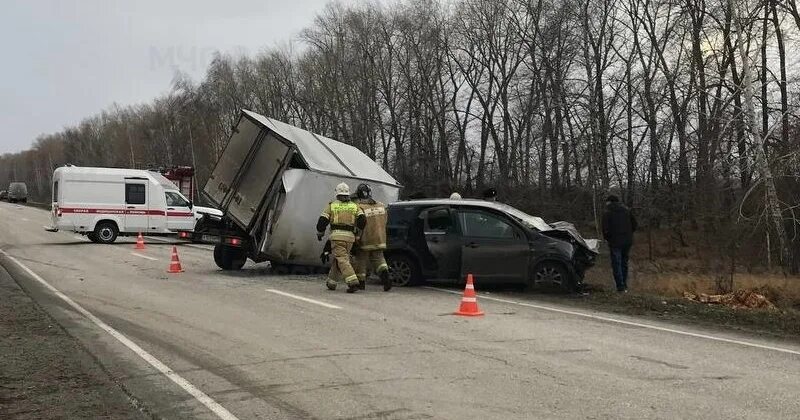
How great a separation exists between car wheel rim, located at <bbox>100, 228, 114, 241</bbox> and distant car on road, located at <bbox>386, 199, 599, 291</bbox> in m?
15.8

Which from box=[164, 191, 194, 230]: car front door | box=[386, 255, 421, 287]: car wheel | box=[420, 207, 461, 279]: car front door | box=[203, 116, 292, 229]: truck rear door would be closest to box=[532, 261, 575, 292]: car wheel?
box=[420, 207, 461, 279]: car front door

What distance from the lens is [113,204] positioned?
2508cm

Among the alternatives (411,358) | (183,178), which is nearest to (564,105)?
(183,178)

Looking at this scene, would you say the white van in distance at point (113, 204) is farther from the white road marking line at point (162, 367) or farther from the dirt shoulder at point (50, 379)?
the dirt shoulder at point (50, 379)

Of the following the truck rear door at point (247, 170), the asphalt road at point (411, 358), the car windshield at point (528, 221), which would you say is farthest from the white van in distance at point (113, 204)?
the car windshield at point (528, 221)

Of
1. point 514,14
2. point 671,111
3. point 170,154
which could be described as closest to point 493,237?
point 671,111

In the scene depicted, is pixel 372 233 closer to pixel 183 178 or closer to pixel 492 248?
pixel 492 248

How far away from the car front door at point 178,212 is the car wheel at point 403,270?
15206 mm

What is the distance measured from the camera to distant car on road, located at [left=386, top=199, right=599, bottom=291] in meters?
12.1

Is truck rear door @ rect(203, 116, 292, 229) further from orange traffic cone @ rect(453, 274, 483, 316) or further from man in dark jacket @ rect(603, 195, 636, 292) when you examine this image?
man in dark jacket @ rect(603, 195, 636, 292)

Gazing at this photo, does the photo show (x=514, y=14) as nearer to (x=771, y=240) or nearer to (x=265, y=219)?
(x=771, y=240)

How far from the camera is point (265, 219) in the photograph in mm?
14195

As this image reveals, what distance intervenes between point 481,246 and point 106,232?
57.8 ft

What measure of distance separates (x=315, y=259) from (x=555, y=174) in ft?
93.2
